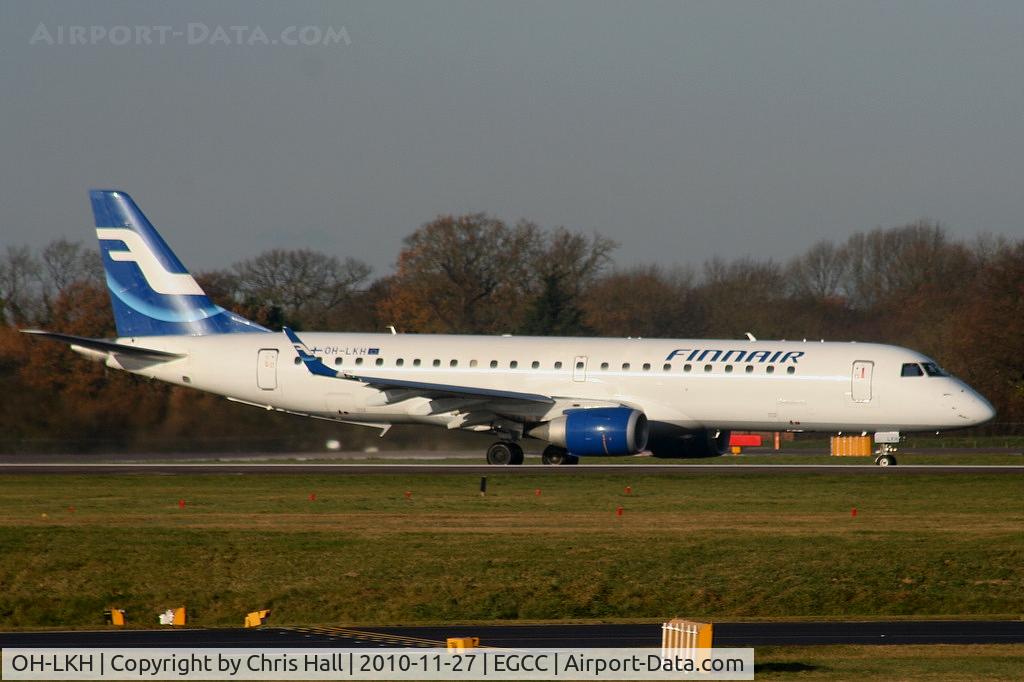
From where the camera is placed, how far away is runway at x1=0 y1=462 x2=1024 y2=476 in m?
35.8

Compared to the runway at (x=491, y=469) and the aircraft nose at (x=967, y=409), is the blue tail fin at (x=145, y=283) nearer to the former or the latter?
the runway at (x=491, y=469)

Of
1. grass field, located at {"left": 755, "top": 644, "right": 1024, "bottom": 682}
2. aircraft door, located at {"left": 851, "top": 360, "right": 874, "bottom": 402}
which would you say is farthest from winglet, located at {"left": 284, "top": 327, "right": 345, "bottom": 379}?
grass field, located at {"left": 755, "top": 644, "right": 1024, "bottom": 682}

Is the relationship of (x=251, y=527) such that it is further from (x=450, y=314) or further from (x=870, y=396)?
(x=450, y=314)

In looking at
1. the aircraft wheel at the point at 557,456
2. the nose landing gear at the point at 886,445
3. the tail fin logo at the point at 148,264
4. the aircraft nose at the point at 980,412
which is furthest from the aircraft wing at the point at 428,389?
the aircraft nose at the point at 980,412

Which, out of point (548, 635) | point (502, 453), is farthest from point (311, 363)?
point (548, 635)

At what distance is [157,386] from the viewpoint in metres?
47.4

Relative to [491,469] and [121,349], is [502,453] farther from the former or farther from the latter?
[121,349]

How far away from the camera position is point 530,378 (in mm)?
38969

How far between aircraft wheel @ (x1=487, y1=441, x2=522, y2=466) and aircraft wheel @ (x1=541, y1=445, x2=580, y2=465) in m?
0.90

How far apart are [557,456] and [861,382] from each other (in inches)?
320

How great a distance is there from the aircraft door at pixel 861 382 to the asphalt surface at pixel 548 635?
19095 millimetres

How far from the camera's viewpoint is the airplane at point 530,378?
123 ft

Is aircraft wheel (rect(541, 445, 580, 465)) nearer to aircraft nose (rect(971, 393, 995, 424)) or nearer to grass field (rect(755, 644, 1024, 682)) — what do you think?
aircraft nose (rect(971, 393, 995, 424))

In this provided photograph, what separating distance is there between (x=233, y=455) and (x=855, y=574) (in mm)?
25828
